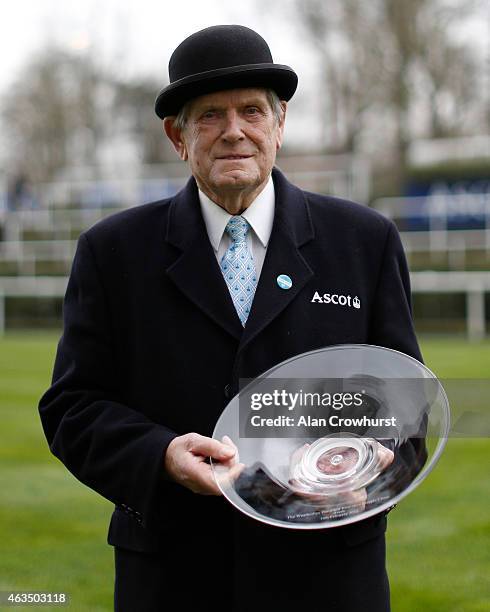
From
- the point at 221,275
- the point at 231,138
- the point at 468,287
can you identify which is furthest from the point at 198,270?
the point at 468,287

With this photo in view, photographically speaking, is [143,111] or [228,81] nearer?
[228,81]

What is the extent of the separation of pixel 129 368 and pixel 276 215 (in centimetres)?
48

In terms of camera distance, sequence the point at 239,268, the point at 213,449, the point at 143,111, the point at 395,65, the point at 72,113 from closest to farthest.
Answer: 1. the point at 213,449
2. the point at 239,268
3. the point at 395,65
4. the point at 72,113
5. the point at 143,111

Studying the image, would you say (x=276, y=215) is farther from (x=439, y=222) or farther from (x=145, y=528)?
(x=439, y=222)

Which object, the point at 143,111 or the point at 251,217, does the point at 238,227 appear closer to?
the point at 251,217

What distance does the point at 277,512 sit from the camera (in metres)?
2.13

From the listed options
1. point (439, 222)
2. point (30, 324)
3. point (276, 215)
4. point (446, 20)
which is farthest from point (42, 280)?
point (276, 215)

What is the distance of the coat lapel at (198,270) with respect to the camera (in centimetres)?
236

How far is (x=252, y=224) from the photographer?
2.46m

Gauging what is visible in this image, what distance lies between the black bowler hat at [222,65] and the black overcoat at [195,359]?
28 cm

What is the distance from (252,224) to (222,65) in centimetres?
36

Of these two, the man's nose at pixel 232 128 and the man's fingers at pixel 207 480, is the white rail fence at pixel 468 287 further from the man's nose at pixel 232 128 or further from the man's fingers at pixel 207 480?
the man's fingers at pixel 207 480

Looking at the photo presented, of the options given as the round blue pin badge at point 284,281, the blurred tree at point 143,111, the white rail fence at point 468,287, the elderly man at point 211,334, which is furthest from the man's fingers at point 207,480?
the blurred tree at point 143,111

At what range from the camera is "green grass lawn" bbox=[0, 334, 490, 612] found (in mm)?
4805
